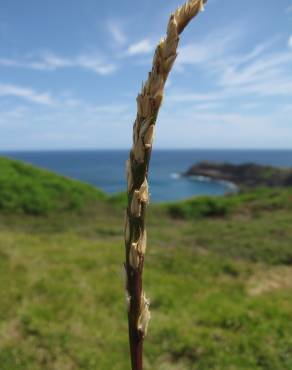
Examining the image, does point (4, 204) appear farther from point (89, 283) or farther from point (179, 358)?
point (179, 358)

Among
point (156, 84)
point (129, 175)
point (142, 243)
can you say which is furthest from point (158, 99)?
point (142, 243)

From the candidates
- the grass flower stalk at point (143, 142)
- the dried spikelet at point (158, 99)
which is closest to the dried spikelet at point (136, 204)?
the grass flower stalk at point (143, 142)

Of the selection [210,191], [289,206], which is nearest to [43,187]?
[289,206]

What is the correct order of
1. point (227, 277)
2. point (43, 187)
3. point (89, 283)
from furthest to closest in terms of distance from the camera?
point (43, 187)
point (227, 277)
point (89, 283)

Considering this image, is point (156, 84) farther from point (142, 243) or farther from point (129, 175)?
point (142, 243)

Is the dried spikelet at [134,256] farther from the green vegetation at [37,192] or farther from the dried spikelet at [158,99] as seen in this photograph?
the green vegetation at [37,192]

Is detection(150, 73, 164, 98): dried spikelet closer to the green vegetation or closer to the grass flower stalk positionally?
the grass flower stalk

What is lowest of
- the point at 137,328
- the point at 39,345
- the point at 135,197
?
the point at 39,345
